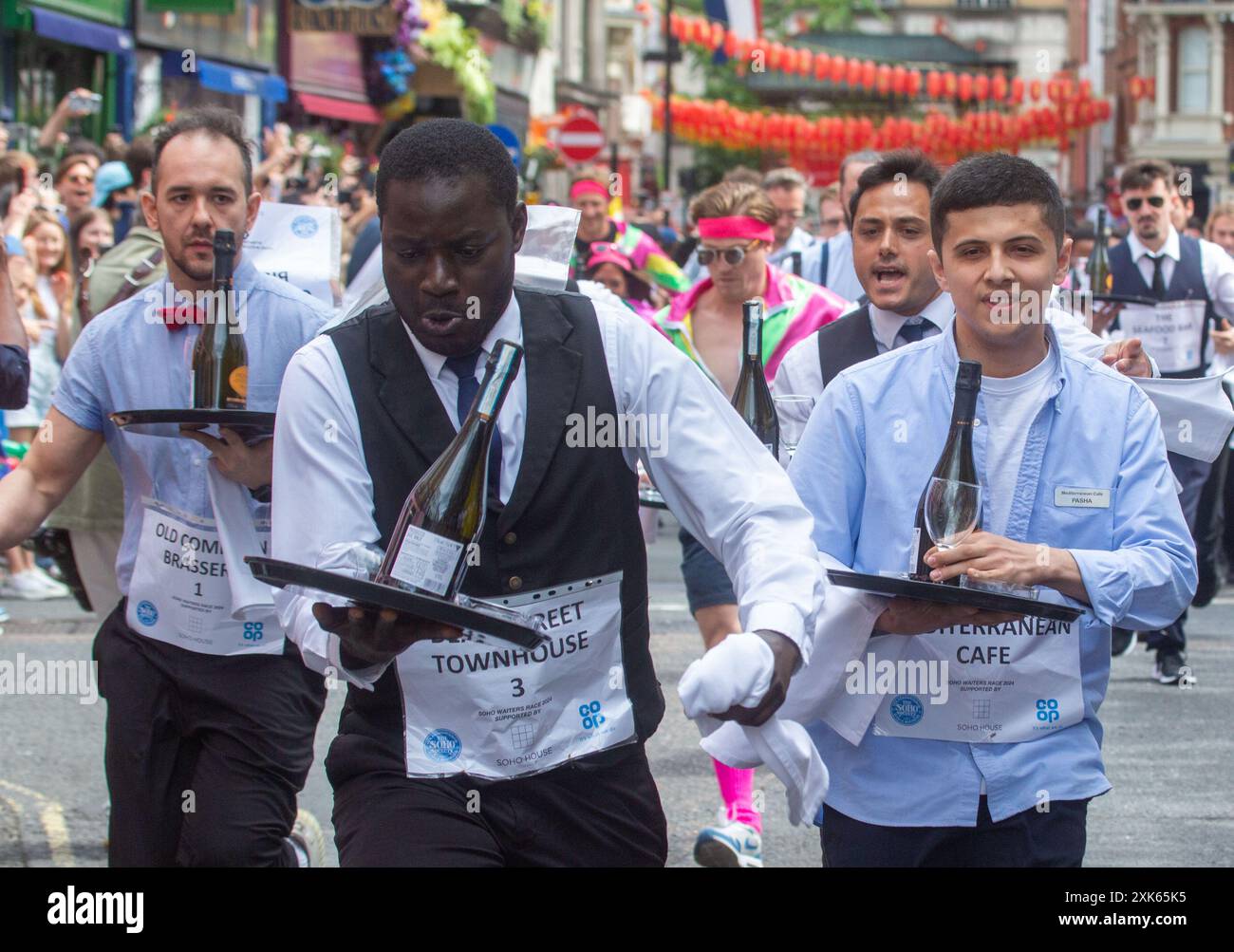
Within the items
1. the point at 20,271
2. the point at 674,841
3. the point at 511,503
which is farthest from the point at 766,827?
the point at 20,271

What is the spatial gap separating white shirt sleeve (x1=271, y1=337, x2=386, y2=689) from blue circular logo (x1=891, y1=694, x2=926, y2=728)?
1.07 meters

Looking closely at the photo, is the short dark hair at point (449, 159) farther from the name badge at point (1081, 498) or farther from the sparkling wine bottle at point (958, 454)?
the name badge at point (1081, 498)

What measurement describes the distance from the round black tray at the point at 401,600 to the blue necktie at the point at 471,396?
452 mm

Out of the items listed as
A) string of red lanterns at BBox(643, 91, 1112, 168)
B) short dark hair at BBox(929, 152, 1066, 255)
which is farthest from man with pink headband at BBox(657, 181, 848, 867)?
string of red lanterns at BBox(643, 91, 1112, 168)

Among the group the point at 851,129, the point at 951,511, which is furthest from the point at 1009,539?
the point at 851,129

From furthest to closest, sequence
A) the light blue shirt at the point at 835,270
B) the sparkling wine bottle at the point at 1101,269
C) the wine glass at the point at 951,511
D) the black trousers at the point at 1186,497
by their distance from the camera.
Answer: the sparkling wine bottle at the point at 1101,269
the light blue shirt at the point at 835,270
the black trousers at the point at 1186,497
the wine glass at the point at 951,511

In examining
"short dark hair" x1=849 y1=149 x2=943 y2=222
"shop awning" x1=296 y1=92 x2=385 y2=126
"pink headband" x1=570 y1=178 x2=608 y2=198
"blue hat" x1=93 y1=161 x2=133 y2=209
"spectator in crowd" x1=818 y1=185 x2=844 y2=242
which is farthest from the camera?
"shop awning" x1=296 y1=92 x2=385 y2=126

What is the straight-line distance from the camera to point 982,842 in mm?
4004

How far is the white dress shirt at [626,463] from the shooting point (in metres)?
3.47

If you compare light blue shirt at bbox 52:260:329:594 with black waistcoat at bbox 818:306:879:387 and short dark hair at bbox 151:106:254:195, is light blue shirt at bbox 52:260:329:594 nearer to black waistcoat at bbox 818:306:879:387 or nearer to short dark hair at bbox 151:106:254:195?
short dark hair at bbox 151:106:254:195

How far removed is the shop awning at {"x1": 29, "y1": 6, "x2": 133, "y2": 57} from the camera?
66.3 feet

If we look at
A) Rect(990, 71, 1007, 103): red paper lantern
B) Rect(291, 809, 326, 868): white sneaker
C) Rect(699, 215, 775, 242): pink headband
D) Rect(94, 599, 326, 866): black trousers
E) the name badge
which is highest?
Rect(990, 71, 1007, 103): red paper lantern

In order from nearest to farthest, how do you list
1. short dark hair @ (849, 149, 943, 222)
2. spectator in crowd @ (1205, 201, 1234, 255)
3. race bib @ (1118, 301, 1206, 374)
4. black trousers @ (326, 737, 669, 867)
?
black trousers @ (326, 737, 669, 867) < short dark hair @ (849, 149, 943, 222) < race bib @ (1118, 301, 1206, 374) < spectator in crowd @ (1205, 201, 1234, 255)

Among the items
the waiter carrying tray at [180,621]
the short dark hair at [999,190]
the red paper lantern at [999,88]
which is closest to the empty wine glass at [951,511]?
the short dark hair at [999,190]
